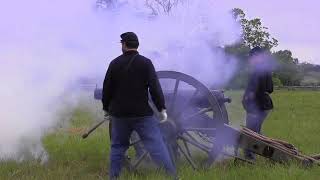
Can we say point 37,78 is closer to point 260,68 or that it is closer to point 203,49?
point 203,49

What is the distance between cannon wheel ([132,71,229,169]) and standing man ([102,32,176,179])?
2.61ft

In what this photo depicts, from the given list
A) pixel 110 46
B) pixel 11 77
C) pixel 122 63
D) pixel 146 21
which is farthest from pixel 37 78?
pixel 122 63

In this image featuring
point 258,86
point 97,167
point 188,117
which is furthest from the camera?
point 258,86

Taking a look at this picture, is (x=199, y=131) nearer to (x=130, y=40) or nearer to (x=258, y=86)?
(x=258, y=86)

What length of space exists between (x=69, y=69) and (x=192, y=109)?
1.98 metres

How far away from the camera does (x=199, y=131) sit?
24.0ft

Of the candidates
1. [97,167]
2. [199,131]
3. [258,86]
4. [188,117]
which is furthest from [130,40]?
[258,86]

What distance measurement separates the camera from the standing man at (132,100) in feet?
20.0

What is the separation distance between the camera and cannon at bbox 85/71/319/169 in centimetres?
712

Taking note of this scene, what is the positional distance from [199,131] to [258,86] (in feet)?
4.92

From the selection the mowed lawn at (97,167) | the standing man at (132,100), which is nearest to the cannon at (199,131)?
the mowed lawn at (97,167)

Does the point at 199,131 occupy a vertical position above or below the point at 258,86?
below

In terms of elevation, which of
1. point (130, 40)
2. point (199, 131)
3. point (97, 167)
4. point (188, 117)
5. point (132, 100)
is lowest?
point (97, 167)

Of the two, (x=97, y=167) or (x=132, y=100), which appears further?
(x=97, y=167)
